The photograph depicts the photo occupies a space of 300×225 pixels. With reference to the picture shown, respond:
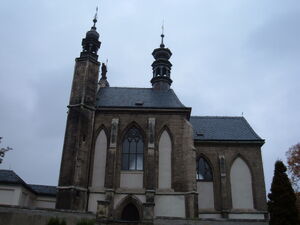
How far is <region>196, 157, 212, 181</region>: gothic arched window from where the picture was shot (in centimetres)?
3272

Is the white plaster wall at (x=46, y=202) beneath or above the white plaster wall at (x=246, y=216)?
above

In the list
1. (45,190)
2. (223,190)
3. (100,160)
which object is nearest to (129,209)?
(100,160)

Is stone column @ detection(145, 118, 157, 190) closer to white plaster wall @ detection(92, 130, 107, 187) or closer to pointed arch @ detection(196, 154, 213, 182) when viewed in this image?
white plaster wall @ detection(92, 130, 107, 187)

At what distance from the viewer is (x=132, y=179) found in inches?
1064

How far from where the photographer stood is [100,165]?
90.4ft

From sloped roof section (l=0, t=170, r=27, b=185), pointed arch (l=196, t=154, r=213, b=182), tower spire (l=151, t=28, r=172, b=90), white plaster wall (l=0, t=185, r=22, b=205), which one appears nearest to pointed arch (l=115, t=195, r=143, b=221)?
white plaster wall (l=0, t=185, r=22, b=205)

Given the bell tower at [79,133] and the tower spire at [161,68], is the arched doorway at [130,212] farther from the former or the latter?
the tower spire at [161,68]

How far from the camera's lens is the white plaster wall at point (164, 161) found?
26938mm

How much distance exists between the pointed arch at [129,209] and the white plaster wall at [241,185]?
1026cm

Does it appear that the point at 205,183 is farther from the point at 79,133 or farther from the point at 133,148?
the point at 79,133

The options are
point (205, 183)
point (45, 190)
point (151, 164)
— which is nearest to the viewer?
point (151, 164)

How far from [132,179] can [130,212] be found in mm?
2531

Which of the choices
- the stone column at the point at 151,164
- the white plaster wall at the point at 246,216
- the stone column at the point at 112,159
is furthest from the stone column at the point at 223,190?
the stone column at the point at 112,159

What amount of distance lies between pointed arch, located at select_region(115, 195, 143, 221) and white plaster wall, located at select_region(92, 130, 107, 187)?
2.28 metres
